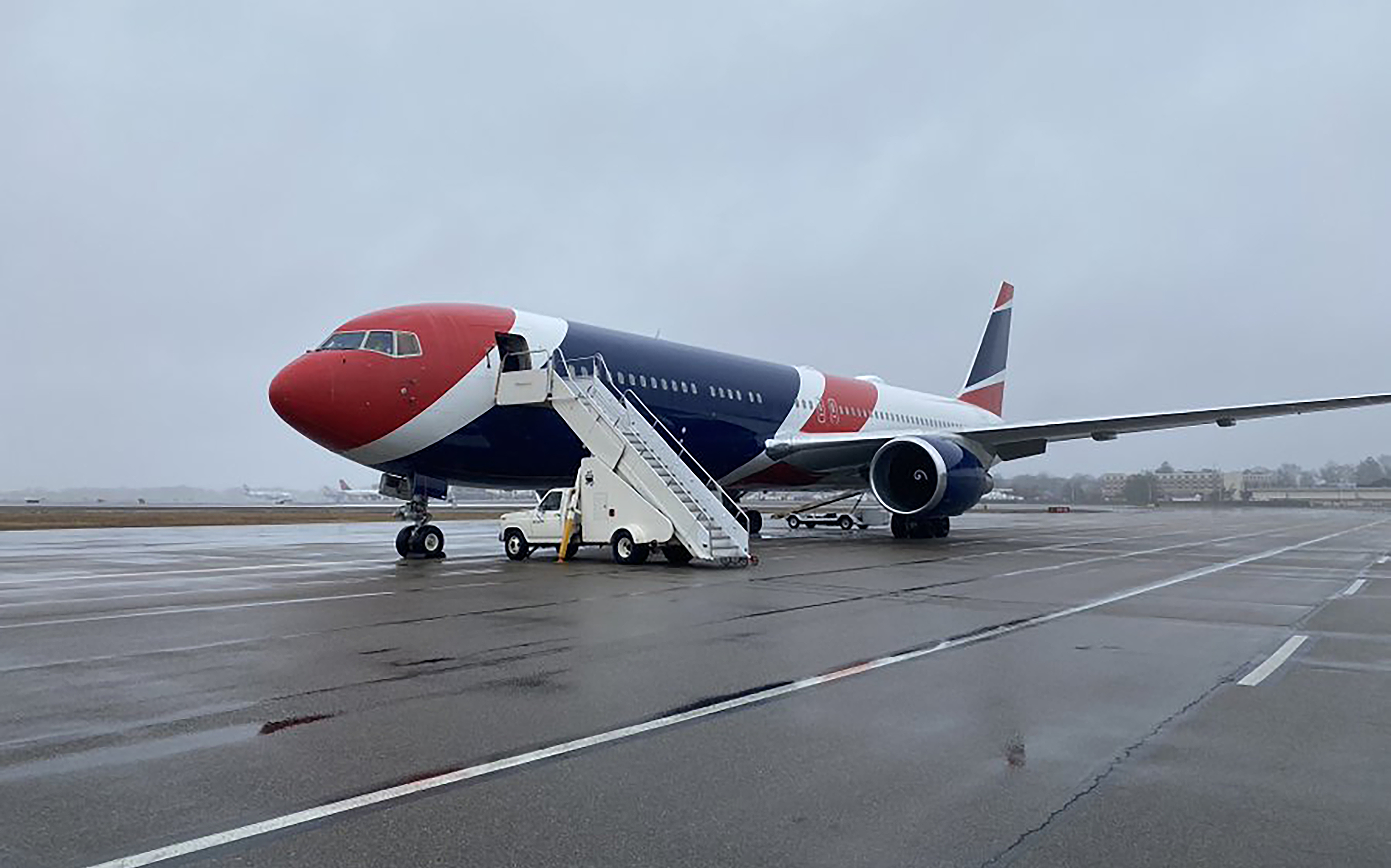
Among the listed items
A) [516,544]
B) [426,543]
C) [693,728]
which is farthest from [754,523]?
[693,728]

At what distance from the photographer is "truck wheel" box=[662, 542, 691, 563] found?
1569 cm

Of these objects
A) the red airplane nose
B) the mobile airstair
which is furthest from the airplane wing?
the red airplane nose

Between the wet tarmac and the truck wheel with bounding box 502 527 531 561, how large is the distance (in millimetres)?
Answer: 5246

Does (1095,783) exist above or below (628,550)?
below

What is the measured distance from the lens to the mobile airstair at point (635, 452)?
49.3 feet

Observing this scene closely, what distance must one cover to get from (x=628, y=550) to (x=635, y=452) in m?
1.55

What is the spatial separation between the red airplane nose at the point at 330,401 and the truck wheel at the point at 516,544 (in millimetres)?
3055

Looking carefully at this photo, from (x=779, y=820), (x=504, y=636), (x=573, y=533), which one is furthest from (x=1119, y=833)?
(x=573, y=533)

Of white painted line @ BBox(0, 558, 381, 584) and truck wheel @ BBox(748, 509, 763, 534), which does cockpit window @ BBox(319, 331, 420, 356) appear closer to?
white painted line @ BBox(0, 558, 381, 584)

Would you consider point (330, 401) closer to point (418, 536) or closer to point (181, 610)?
point (418, 536)

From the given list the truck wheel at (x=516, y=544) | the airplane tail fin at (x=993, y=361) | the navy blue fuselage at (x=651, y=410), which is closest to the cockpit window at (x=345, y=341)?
the navy blue fuselage at (x=651, y=410)

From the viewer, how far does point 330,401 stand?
14609 mm

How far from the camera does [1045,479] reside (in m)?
121

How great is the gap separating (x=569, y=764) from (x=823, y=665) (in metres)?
2.80
